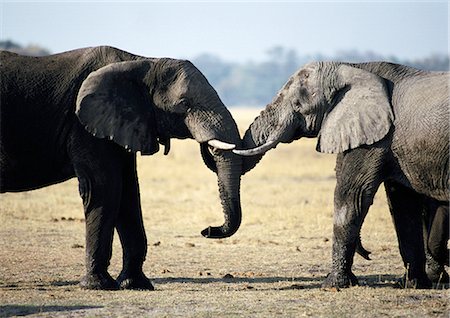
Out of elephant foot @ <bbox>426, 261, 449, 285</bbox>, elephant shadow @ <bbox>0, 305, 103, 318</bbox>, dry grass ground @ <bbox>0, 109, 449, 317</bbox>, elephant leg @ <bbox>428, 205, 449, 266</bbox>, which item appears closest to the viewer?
elephant shadow @ <bbox>0, 305, 103, 318</bbox>

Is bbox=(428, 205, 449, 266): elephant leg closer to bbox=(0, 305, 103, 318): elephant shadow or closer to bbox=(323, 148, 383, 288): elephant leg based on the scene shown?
bbox=(323, 148, 383, 288): elephant leg

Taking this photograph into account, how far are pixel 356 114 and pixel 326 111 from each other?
434mm

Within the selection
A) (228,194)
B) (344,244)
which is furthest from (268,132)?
(344,244)

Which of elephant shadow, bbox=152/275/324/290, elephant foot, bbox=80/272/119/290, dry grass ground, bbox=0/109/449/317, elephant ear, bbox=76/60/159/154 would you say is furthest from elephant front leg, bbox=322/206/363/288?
elephant foot, bbox=80/272/119/290

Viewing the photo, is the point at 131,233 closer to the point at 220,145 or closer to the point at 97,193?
the point at 97,193

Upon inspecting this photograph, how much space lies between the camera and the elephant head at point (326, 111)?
Answer: 504 inches

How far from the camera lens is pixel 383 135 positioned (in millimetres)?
12609

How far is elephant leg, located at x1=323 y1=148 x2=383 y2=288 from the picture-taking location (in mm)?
12766

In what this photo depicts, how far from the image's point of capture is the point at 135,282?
13320 mm

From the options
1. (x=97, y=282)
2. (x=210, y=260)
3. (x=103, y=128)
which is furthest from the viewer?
(x=210, y=260)

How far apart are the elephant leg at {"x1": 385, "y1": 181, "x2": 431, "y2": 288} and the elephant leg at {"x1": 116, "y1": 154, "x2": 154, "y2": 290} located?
3011 millimetres

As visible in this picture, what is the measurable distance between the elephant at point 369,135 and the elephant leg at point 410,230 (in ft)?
0.04

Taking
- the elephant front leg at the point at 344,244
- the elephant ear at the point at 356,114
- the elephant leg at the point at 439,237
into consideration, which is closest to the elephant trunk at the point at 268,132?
the elephant ear at the point at 356,114

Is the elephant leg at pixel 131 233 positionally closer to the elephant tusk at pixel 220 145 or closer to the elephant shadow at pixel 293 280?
the elephant shadow at pixel 293 280
